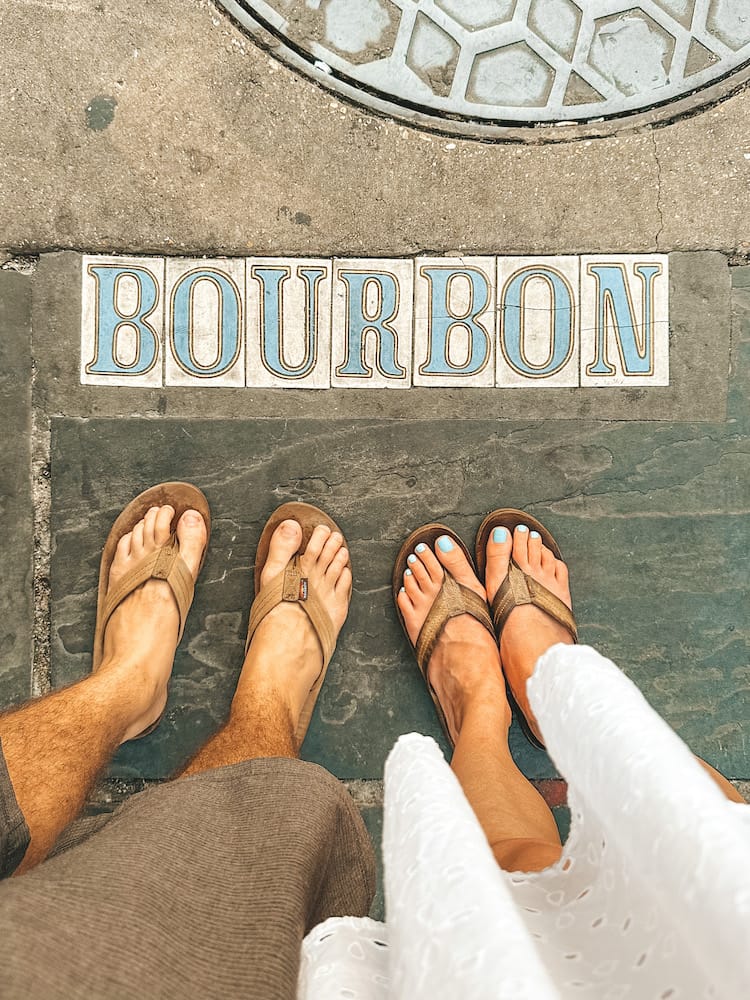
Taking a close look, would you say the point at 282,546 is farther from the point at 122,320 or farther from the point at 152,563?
the point at 122,320

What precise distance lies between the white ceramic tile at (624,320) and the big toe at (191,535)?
975mm

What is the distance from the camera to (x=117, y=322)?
1.60 meters

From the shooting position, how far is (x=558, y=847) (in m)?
1.17

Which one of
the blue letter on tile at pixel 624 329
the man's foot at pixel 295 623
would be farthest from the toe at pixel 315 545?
the blue letter on tile at pixel 624 329

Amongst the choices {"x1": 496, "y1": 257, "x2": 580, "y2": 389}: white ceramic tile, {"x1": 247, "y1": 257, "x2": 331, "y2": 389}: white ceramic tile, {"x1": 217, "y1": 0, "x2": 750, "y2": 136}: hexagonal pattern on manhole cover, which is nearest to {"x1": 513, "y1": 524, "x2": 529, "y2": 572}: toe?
{"x1": 496, "y1": 257, "x2": 580, "y2": 389}: white ceramic tile

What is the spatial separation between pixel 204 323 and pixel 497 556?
2.94 ft

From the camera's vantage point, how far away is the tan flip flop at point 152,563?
158 centimetres

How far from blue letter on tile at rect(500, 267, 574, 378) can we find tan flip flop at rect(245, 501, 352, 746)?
591mm

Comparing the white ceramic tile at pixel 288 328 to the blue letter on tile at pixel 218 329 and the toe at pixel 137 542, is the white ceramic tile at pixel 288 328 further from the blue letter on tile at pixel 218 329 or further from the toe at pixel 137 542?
the toe at pixel 137 542

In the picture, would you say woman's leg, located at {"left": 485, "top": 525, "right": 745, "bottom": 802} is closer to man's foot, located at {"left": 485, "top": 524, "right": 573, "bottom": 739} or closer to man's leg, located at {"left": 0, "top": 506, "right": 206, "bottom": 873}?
man's foot, located at {"left": 485, "top": 524, "right": 573, "bottom": 739}

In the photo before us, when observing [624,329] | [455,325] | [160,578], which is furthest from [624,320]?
[160,578]

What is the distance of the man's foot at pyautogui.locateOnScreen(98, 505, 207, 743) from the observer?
1.50 m

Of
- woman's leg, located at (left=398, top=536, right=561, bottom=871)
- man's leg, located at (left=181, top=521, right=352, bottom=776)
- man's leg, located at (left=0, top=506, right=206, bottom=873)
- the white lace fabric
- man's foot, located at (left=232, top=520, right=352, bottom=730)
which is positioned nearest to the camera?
the white lace fabric

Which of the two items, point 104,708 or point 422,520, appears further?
point 422,520
